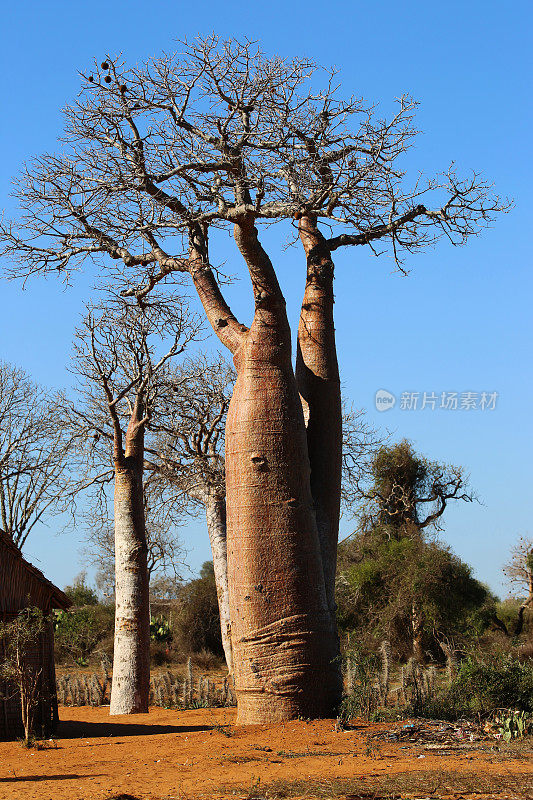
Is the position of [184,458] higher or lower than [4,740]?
higher

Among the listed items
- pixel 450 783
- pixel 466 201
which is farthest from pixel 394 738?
pixel 466 201

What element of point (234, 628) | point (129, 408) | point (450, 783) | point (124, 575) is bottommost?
point (450, 783)

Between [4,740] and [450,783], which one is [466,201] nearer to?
[450,783]

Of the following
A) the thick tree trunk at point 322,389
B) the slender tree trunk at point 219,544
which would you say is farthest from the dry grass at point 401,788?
the slender tree trunk at point 219,544

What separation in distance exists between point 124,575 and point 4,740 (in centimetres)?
235

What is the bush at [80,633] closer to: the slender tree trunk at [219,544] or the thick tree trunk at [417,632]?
the thick tree trunk at [417,632]

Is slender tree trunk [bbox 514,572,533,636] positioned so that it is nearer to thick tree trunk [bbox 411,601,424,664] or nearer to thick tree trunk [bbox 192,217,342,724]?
thick tree trunk [bbox 411,601,424,664]

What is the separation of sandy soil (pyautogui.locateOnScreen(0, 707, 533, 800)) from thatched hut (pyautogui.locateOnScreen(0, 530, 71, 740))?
51cm

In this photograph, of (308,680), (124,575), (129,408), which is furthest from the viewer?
(129,408)

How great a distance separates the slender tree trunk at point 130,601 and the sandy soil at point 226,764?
2.40 m

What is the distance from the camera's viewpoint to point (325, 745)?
16.1 ft

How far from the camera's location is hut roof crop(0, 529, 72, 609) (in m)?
6.79

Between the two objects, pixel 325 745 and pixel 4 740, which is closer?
pixel 325 745

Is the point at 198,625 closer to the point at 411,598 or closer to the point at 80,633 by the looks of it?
the point at 80,633
